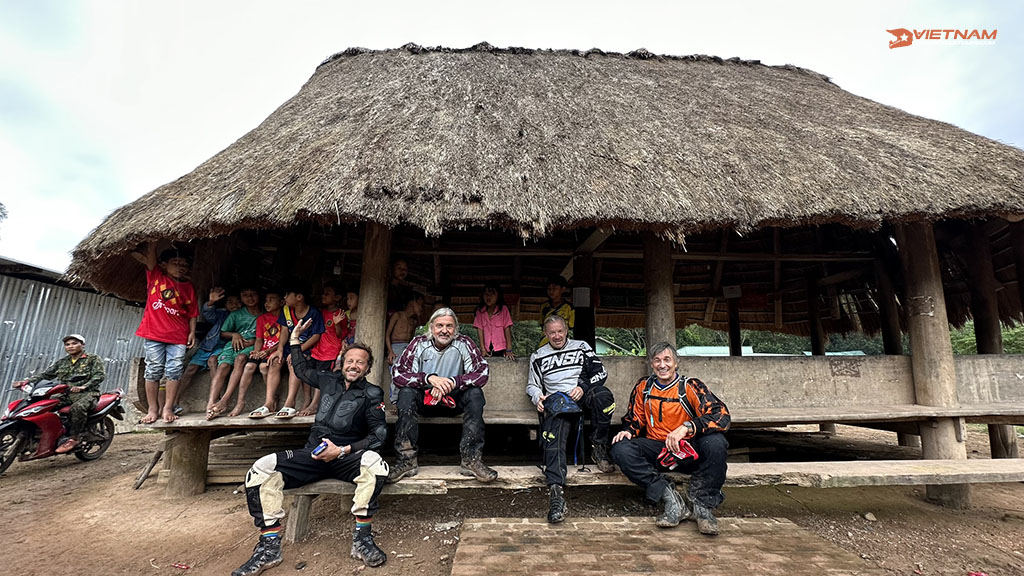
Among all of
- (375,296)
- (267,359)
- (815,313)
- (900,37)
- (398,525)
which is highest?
(900,37)

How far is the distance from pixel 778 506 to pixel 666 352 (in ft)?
6.94

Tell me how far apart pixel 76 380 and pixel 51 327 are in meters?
2.97

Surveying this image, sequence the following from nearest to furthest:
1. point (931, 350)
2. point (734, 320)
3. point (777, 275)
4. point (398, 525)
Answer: point (398, 525) → point (931, 350) → point (777, 275) → point (734, 320)

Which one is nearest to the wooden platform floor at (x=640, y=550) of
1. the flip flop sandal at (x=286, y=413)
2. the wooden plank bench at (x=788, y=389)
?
the wooden plank bench at (x=788, y=389)

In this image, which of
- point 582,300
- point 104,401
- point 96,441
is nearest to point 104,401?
point 104,401

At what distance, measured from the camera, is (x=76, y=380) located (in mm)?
5613

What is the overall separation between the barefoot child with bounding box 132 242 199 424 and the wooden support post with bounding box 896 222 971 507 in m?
7.17

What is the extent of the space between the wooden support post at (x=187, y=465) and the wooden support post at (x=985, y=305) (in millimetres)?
9143

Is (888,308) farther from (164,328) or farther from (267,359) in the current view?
(164,328)

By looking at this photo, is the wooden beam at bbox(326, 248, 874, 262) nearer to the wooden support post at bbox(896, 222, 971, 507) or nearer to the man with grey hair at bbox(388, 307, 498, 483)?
the wooden support post at bbox(896, 222, 971, 507)

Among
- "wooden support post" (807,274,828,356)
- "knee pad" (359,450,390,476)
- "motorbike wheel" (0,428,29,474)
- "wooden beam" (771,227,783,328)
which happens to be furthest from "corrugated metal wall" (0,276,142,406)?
"wooden support post" (807,274,828,356)

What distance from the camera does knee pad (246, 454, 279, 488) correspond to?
2750 mm

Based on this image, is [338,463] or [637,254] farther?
[637,254]

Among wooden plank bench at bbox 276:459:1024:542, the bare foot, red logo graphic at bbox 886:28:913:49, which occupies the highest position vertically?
red logo graphic at bbox 886:28:913:49
